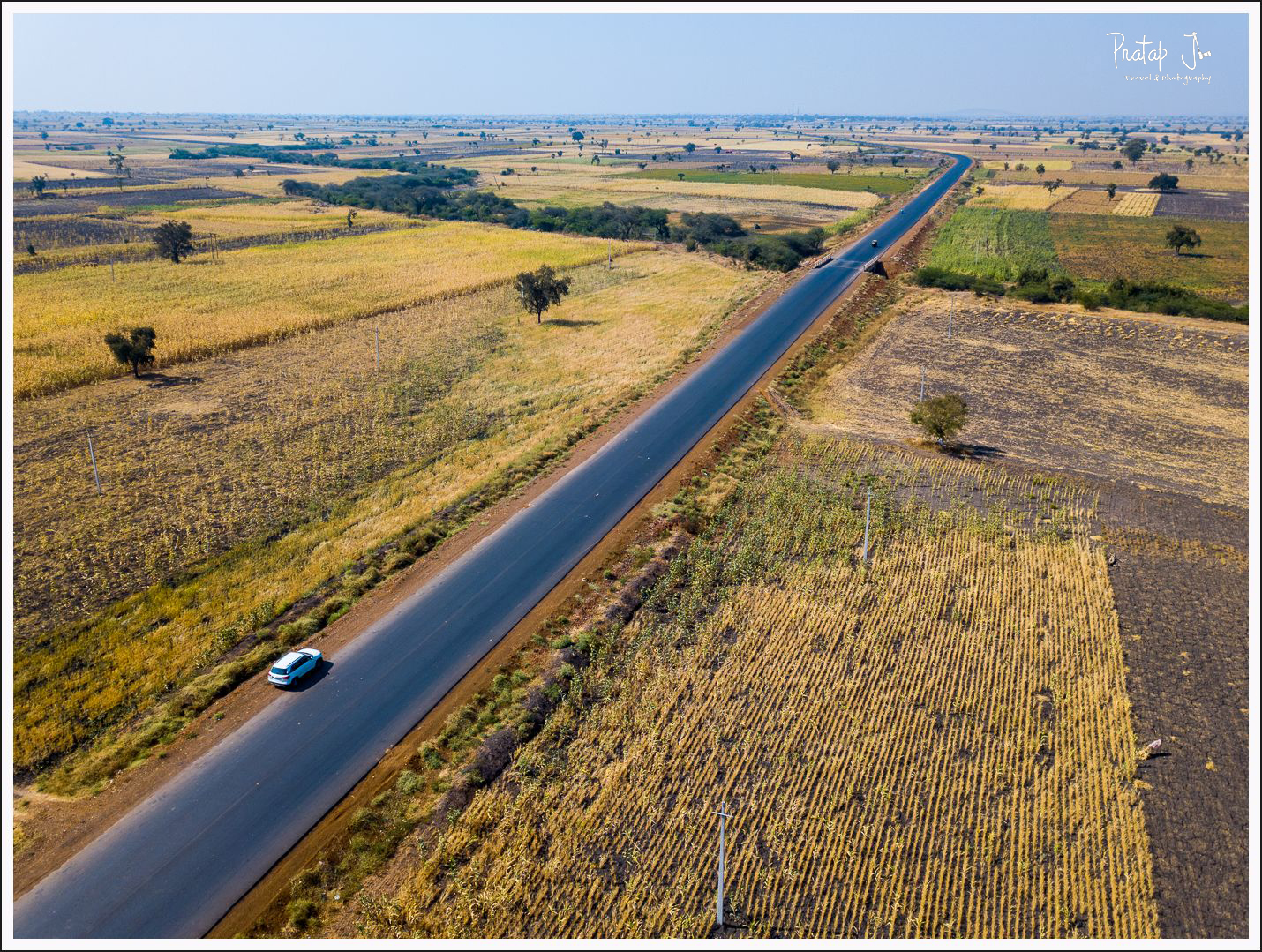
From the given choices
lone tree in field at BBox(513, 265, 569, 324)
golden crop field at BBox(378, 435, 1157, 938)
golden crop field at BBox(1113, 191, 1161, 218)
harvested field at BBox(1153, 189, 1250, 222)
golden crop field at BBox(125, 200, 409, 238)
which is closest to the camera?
golden crop field at BBox(378, 435, 1157, 938)

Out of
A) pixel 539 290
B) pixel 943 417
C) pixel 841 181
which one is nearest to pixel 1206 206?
pixel 841 181

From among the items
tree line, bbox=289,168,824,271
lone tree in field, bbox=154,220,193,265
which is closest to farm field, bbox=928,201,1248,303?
tree line, bbox=289,168,824,271

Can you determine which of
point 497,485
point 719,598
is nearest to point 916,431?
point 719,598

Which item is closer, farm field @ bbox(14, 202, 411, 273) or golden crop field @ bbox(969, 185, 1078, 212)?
farm field @ bbox(14, 202, 411, 273)

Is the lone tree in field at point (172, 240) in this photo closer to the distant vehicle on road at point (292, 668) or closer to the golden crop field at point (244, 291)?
the golden crop field at point (244, 291)

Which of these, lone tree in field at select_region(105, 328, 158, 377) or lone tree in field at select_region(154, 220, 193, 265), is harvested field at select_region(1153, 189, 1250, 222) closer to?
lone tree in field at select_region(105, 328, 158, 377)

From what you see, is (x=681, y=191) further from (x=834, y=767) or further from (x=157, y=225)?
(x=834, y=767)

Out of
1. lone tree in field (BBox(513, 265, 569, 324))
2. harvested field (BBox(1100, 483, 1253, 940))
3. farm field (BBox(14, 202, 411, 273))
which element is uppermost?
farm field (BBox(14, 202, 411, 273))

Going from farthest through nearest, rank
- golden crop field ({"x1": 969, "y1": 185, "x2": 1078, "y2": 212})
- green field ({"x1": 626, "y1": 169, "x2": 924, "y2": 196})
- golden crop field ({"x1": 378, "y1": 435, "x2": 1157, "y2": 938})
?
green field ({"x1": 626, "y1": 169, "x2": 924, "y2": 196})
golden crop field ({"x1": 969, "y1": 185, "x2": 1078, "y2": 212})
golden crop field ({"x1": 378, "y1": 435, "x2": 1157, "y2": 938})

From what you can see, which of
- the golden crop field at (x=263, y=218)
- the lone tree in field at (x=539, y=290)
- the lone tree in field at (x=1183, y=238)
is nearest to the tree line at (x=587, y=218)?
the golden crop field at (x=263, y=218)
